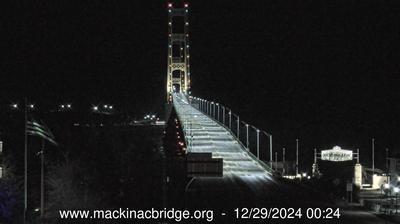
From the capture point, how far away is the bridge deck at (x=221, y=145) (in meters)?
66.3

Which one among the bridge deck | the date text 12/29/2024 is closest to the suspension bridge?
the bridge deck

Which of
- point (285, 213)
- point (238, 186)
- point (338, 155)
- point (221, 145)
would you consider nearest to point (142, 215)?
point (285, 213)

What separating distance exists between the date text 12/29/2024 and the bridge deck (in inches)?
968

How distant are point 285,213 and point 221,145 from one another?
47327mm

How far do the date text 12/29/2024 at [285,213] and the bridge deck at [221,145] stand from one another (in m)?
24.6

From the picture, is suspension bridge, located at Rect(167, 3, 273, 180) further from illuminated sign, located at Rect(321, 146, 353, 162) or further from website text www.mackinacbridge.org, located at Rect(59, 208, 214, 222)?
website text www.mackinacbridge.org, located at Rect(59, 208, 214, 222)

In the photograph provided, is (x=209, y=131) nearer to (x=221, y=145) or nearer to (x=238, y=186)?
(x=221, y=145)

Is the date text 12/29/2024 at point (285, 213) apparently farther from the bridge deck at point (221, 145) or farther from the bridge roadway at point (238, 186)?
the bridge deck at point (221, 145)

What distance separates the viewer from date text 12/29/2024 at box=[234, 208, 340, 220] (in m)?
35.1

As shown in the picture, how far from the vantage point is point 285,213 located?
36.2m

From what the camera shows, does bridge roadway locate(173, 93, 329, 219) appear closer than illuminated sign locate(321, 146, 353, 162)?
Yes

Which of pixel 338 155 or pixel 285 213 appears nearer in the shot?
pixel 285 213

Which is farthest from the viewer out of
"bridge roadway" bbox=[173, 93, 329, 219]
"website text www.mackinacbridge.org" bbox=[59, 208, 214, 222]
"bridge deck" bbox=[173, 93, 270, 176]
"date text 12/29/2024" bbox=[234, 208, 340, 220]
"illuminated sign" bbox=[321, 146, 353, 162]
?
"illuminated sign" bbox=[321, 146, 353, 162]

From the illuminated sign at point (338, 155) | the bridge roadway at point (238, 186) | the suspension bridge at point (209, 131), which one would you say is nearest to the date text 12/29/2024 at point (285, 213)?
the bridge roadway at point (238, 186)
